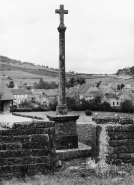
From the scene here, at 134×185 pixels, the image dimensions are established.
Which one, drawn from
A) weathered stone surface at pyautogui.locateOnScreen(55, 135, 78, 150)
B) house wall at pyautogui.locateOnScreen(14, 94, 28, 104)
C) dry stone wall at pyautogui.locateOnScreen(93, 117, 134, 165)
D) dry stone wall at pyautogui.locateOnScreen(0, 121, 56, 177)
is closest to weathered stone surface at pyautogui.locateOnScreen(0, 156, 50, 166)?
dry stone wall at pyautogui.locateOnScreen(0, 121, 56, 177)

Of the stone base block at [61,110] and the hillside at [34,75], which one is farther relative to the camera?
the hillside at [34,75]

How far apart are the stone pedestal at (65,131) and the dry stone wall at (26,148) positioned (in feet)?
16.5

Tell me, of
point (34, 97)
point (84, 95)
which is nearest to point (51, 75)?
point (34, 97)

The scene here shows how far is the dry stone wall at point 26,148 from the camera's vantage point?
5.06 m

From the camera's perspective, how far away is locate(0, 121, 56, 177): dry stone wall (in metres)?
5.06

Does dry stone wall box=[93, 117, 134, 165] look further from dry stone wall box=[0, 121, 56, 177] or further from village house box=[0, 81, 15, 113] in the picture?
village house box=[0, 81, 15, 113]

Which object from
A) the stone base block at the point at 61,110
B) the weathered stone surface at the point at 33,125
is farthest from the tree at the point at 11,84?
the weathered stone surface at the point at 33,125

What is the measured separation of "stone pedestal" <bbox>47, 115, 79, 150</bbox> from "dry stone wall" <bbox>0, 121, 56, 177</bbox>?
502 cm

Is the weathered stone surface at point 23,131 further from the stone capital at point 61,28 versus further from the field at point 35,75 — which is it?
the field at point 35,75

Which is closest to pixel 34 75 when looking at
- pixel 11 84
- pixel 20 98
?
pixel 11 84

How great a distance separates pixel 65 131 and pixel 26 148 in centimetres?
539

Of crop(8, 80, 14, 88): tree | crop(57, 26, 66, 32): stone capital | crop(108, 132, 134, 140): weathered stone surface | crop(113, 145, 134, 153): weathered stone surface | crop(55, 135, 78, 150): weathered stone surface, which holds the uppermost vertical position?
crop(8, 80, 14, 88): tree

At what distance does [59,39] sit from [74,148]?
4057mm

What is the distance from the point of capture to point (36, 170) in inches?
203
